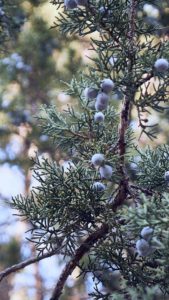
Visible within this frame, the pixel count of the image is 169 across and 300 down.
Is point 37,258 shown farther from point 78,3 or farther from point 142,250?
point 78,3

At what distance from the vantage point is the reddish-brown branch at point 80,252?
0.56m

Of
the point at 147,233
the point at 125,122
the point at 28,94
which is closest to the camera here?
the point at 147,233

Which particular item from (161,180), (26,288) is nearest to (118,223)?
(161,180)

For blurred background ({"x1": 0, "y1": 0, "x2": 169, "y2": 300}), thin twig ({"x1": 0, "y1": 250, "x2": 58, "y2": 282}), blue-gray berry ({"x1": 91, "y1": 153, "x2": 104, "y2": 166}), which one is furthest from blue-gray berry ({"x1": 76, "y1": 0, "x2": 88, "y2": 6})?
blurred background ({"x1": 0, "y1": 0, "x2": 169, "y2": 300})

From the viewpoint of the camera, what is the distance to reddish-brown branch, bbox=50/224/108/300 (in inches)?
22.0

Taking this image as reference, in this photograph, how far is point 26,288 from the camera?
2027 mm

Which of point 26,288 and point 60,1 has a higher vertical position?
point 60,1

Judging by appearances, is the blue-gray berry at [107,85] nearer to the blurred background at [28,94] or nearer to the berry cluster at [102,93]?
the berry cluster at [102,93]

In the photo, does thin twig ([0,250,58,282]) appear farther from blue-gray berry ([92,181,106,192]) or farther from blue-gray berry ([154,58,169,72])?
blue-gray berry ([154,58,169,72])

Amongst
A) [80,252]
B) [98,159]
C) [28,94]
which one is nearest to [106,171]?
[98,159]

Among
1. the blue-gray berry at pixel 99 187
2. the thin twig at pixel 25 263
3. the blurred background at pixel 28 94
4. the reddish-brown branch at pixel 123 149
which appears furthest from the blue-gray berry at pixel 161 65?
the blurred background at pixel 28 94

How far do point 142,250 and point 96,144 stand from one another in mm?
154

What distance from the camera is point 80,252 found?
0.58 m

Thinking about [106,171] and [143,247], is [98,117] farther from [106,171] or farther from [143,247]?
[143,247]
